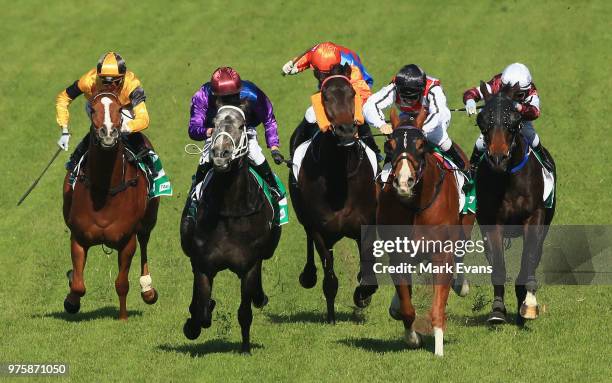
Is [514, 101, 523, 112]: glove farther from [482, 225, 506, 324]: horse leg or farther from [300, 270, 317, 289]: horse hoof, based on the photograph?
[300, 270, 317, 289]: horse hoof

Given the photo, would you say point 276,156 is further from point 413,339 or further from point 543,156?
point 543,156

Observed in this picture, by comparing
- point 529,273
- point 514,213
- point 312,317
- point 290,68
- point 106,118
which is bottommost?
point 312,317

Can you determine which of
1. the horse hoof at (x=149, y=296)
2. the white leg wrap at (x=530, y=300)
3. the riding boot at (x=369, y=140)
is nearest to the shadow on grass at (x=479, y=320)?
the white leg wrap at (x=530, y=300)

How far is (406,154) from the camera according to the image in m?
12.2

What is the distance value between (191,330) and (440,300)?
2.58 m

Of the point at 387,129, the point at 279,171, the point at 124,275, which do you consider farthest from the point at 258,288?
the point at 279,171

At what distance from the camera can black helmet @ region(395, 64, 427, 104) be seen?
43.7ft

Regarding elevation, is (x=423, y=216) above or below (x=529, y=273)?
above

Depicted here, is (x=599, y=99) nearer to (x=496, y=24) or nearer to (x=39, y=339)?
(x=496, y=24)

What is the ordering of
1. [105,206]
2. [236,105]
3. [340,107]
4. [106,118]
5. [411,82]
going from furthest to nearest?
[105,206] → [106,118] → [340,107] → [411,82] → [236,105]

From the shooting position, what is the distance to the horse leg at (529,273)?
1446 cm

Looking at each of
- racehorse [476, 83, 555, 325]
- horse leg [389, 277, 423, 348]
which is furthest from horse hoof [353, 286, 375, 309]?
horse leg [389, 277, 423, 348]

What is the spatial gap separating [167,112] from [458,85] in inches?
282

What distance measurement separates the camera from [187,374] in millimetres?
12211
